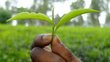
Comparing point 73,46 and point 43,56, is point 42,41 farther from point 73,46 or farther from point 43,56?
point 73,46

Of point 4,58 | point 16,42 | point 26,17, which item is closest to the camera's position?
point 26,17

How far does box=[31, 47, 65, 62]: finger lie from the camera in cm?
89

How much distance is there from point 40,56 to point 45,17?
0.34 ft

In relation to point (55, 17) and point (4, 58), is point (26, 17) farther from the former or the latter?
point (4, 58)

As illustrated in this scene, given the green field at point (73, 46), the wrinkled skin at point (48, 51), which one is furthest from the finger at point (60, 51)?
the green field at point (73, 46)

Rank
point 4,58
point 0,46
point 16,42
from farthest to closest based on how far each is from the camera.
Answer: point 16,42
point 0,46
point 4,58

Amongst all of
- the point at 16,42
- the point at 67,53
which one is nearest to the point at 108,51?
the point at 16,42

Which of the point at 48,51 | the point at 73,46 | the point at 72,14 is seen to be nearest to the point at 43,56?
the point at 48,51

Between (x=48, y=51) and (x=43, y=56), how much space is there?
2 centimetres

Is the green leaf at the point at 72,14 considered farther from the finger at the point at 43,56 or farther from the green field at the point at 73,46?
the green field at the point at 73,46

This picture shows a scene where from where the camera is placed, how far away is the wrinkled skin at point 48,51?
2.94 feet

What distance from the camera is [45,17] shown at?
866mm

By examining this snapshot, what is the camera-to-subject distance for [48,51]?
914 mm

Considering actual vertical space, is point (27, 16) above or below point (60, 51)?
above
